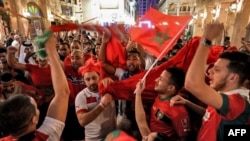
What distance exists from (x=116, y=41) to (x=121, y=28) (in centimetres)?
24

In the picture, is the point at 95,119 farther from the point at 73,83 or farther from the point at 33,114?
the point at 73,83

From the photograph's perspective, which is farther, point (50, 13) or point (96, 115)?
point (50, 13)

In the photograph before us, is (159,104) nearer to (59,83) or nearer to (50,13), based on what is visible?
(59,83)

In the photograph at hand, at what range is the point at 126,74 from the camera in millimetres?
2975

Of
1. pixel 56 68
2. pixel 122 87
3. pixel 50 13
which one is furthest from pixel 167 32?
pixel 50 13

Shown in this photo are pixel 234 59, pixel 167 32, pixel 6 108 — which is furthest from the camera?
pixel 167 32

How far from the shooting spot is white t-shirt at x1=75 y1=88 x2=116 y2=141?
228 cm

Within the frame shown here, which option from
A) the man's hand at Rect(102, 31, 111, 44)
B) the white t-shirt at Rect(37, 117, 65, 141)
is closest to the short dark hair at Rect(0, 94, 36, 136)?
the white t-shirt at Rect(37, 117, 65, 141)

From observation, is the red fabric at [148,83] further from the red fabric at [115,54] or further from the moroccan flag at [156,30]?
the red fabric at [115,54]

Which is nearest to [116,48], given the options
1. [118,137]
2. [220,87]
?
[118,137]

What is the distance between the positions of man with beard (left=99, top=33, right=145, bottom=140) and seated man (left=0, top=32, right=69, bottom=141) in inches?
41.6

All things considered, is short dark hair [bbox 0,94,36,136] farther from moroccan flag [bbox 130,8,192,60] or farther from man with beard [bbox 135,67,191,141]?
moroccan flag [bbox 130,8,192,60]

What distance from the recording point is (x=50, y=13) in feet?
67.2

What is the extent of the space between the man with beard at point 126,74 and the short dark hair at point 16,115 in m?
1.29
